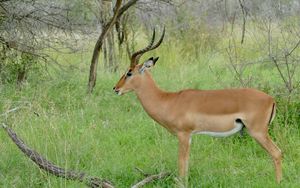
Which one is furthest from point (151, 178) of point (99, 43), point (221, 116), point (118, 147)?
point (99, 43)

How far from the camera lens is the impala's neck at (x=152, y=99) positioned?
501 centimetres

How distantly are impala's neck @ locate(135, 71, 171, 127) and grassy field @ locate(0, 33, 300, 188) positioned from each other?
0.41m

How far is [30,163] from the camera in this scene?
4844 mm

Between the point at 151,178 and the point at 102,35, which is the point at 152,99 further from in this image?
the point at 102,35

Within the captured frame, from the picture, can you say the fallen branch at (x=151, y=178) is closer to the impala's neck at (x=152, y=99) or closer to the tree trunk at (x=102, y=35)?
the impala's neck at (x=152, y=99)

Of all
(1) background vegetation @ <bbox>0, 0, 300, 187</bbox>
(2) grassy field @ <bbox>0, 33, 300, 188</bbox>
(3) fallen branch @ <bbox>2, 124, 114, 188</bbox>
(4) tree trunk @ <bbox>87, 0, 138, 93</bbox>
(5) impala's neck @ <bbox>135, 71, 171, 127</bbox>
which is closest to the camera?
(3) fallen branch @ <bbox>2, 124, 114, 188</bbox>

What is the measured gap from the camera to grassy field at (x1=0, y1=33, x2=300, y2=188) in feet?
15.3

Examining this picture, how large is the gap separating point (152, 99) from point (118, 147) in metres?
0.73

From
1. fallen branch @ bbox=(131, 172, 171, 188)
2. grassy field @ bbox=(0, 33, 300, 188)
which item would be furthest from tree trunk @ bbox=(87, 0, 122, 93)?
fallen branch @ bbox=(131, 172, 171, 188)

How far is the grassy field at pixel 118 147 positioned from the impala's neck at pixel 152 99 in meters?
0.41

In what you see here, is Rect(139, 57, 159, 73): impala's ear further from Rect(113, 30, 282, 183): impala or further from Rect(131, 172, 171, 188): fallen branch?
Rect(131, 172, 171, 188): fallen branch

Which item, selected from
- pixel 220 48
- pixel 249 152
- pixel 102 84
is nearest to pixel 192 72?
pixel 102 84

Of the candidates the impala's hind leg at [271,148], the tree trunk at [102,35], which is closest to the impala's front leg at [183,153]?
the impala's hind leg at [271,148]

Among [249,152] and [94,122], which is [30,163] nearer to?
[94,122]
